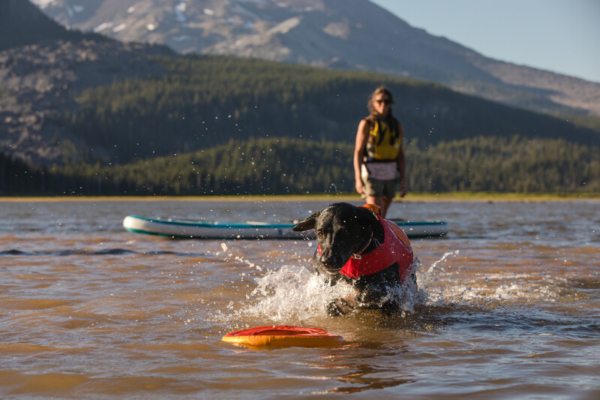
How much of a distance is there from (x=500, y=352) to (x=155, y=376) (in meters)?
2.74

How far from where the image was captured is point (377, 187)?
29.9ft

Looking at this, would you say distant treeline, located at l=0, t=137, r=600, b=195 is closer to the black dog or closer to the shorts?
the shorts

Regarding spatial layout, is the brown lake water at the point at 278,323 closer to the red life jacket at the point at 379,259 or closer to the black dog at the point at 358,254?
the black dog at the point at 358,254

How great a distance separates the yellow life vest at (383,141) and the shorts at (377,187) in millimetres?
313

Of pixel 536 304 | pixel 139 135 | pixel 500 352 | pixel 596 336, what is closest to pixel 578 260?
pixel 536 304

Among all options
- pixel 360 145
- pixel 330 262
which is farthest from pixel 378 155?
pixel 330 262

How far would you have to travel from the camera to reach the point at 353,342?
551 centimetres

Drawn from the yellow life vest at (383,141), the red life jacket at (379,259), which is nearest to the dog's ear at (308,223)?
the red life jacket at (379,259)

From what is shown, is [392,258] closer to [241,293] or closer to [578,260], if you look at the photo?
[241,293]

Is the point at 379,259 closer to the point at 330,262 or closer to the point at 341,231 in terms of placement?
the point at 341,231

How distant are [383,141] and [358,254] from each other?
3294 mm

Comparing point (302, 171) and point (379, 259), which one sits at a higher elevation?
point (302, 171)

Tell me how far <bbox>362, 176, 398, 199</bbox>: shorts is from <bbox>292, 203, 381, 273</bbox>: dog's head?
298cm

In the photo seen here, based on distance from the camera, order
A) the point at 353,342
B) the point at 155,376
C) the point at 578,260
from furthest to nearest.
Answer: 1. the point at 578,260
2. the point at 353,342
3. the point at 155,376
